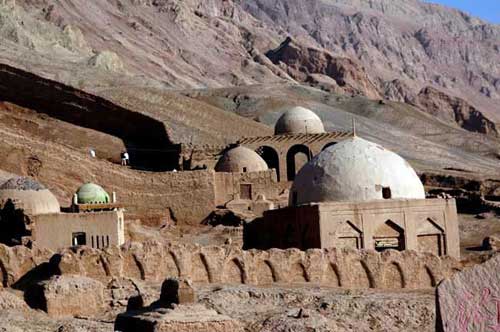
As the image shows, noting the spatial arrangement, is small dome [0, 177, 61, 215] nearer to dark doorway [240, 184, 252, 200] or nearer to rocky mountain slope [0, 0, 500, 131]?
dark doorway [240, 184, 252, 200]

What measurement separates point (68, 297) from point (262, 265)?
371 centimetres

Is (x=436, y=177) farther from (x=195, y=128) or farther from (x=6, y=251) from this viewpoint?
(x=6, y=251)

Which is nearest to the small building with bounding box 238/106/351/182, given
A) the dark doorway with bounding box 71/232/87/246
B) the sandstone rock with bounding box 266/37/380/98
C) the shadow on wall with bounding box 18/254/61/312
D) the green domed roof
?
the green domed roof

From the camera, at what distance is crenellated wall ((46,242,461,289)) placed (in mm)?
15666

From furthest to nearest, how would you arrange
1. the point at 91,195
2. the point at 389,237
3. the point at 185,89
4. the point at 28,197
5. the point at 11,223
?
the point at 185,89
the point at 91,195
the point at 28,197
the point at 11,223
the point at 389,237

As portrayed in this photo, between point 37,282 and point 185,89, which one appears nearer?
point 37,282

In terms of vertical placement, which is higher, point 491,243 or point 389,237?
point 389,237

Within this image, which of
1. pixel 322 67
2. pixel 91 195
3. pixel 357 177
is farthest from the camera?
pixel 322 67

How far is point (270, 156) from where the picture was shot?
33375mm

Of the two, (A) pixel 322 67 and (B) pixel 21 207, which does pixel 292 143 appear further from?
(A) pixel 322 67

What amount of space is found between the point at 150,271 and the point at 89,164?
484 inches

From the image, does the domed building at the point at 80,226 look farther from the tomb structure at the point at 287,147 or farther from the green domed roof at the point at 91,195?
the tomb structure at the point at 287,147

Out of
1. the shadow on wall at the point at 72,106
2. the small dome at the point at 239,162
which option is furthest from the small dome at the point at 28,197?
the shadow on wall at the point at 72,106

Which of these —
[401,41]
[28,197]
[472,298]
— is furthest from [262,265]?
[401,41]
